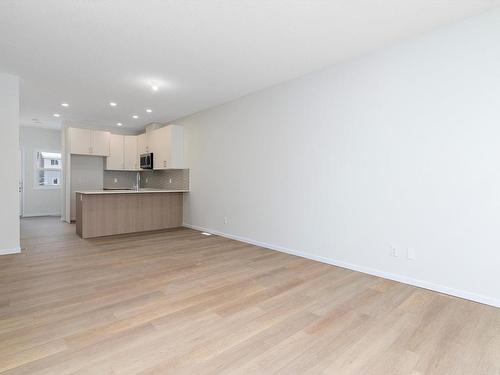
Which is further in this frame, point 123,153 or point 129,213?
point 123,153

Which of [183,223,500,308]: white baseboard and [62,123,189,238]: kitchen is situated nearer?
[183,223,500,308]: white baseboard

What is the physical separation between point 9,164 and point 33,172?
15.8 ft

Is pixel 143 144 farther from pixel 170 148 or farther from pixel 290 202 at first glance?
pixel 290 202

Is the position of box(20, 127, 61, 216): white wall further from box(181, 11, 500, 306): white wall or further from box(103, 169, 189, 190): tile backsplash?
box(181, 11, 500, 306): white wall

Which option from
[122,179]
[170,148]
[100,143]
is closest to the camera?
[170,148]

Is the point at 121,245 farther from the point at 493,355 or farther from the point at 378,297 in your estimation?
the point at 493,355

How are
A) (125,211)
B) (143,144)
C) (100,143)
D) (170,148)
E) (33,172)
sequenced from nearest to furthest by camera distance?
(125,211) < (170,148) < (100,143) < (143,144) < (33,172)

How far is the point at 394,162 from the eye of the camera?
302 centimetres

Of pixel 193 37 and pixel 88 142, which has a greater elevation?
pixel 193 37

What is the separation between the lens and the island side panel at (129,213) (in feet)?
16.9

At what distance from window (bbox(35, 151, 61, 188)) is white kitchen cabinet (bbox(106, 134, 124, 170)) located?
7.47 feet

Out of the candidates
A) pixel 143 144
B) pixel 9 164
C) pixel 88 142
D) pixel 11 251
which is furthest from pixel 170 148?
pixel 11 251

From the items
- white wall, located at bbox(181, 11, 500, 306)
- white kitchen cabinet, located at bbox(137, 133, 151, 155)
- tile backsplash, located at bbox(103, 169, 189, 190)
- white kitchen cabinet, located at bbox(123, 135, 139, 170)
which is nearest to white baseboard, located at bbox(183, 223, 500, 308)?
white wall, located at bbox(181, 11, 500, 306)

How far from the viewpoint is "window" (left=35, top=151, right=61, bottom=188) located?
26.1 feet
